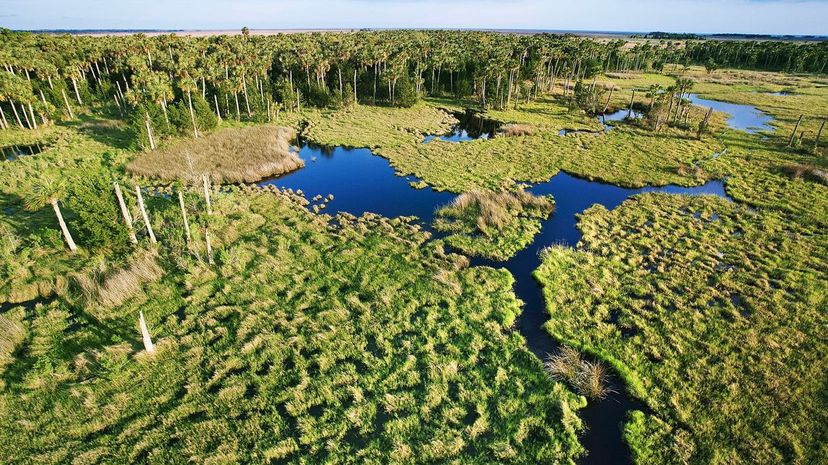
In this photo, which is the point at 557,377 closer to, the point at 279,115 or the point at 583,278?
the point at 583,278

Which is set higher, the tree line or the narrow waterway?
the tree line

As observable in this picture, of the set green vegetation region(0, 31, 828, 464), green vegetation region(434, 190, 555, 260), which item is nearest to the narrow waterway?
green vegetation region(0, 31, 828, 464)

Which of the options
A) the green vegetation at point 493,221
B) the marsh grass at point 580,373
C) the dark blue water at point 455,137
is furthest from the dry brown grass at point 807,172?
the marsh grass at point 580,373

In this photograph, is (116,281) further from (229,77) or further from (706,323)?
(229,77)

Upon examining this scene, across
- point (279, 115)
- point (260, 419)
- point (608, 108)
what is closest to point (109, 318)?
point (260, 419)

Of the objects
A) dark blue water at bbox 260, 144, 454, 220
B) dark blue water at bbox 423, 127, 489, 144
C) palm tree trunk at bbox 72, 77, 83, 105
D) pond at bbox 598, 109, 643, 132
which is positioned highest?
palm tree trunk at bbox 72, 77, 83, 105

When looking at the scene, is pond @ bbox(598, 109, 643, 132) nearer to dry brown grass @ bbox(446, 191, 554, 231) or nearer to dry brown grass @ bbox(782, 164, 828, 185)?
dry brown grass @ bbox(782, 164, 828, 185)
